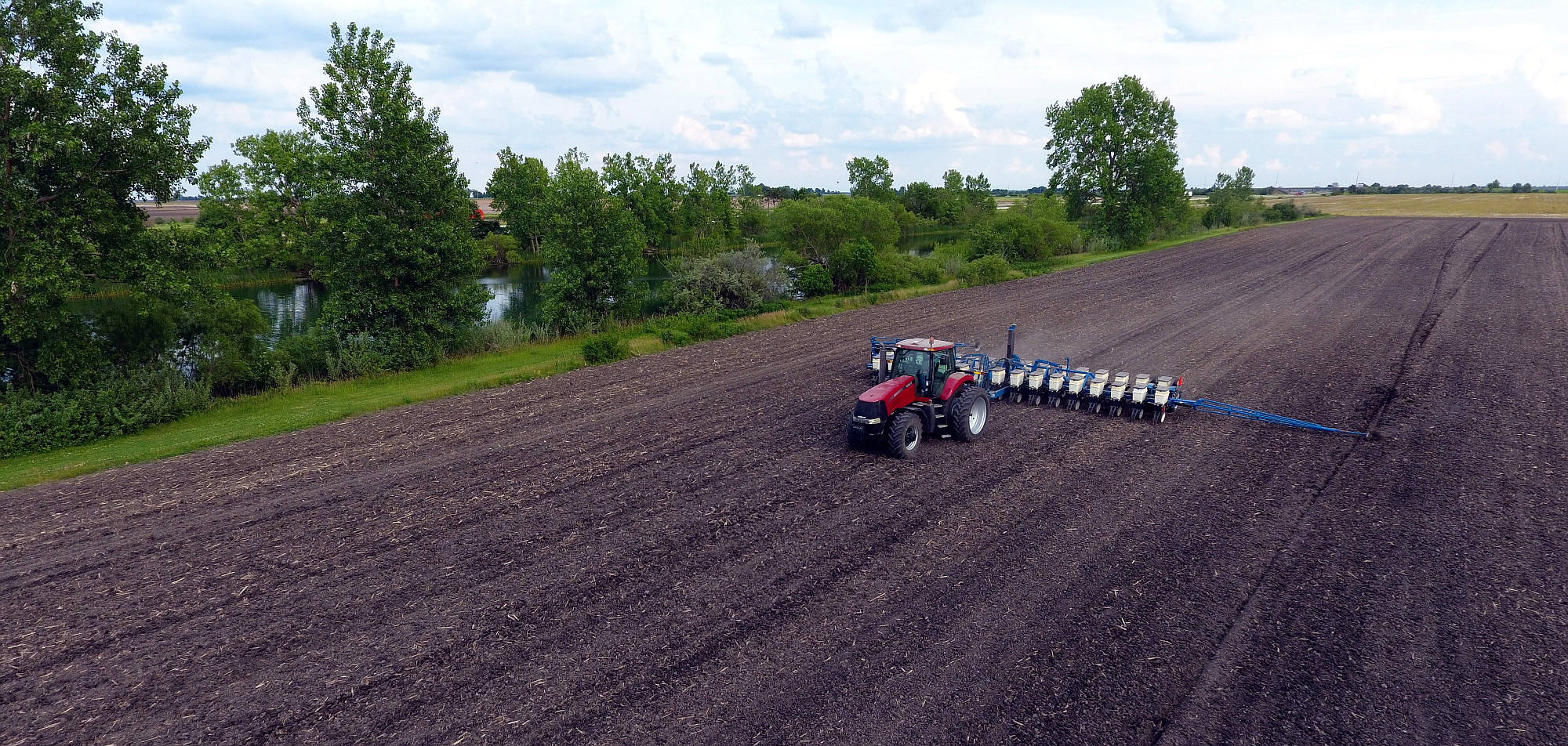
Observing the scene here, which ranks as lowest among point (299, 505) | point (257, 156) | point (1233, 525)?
point (1233, 525)

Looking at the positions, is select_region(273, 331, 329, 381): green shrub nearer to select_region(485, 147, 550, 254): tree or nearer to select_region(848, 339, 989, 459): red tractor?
select_region(848, 339, 989, 459): red tractor

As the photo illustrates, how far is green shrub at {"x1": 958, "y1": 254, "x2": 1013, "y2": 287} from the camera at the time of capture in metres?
42.9

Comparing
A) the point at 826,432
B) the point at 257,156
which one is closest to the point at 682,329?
the point at 826,432

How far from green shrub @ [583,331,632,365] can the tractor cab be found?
13.0m

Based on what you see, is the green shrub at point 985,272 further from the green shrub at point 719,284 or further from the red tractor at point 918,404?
the red tractor at point 918,404

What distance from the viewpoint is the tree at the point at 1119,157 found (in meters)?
58.7

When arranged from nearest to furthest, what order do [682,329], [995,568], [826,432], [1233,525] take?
1. [995,568]
2. [1233,525]
3. [826,432]
4. [682,329]

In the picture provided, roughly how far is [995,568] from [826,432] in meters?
6.50

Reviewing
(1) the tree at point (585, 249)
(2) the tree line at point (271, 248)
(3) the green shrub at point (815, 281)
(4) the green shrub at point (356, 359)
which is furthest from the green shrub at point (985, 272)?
(4) the green shrub at point (356, 359)

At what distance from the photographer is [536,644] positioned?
8.59 meters

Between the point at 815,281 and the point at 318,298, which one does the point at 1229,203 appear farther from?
the point at 318,298

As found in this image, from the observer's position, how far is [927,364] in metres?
14.9

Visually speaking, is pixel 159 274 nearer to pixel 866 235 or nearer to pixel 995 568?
pixel 995 568

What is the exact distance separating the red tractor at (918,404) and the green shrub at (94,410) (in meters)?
17.8
